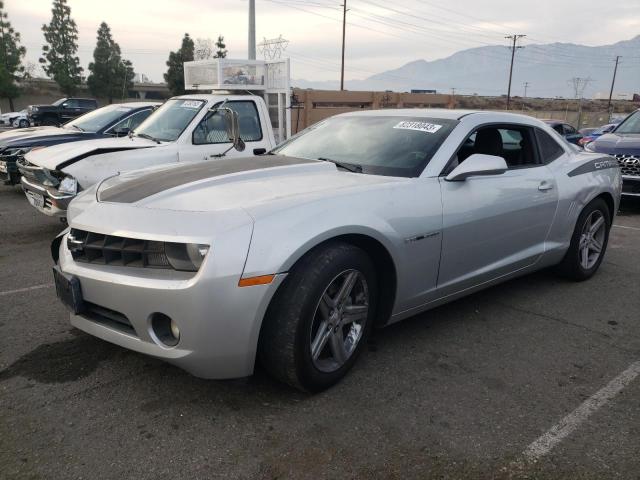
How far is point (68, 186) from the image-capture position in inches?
218

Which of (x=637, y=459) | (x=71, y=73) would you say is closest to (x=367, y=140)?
(x=637, y=459)

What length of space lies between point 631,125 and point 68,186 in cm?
919

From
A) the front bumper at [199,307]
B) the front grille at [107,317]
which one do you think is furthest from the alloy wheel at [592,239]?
the front grille at [107,317]

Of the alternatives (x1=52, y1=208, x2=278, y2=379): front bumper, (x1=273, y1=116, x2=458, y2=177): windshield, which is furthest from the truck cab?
(x1=52, y1=208, x2=278, y2=379): front bumper

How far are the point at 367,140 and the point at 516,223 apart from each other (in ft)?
4.03

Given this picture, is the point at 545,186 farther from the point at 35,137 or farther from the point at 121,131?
the point at 35,137

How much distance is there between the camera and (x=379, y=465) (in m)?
2.29

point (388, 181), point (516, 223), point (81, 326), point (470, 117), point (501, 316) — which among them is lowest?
point (501, 316)

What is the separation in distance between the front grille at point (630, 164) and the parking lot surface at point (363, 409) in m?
5.43

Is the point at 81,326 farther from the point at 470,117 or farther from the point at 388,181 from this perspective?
the point at 470,117

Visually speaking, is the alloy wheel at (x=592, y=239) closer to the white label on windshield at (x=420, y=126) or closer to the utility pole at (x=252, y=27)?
the white label on windshield at (x=420, y=126)

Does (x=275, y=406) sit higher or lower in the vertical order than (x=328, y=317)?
lower

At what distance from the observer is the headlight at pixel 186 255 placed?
7.89ft

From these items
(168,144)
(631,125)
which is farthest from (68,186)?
(631,125)
